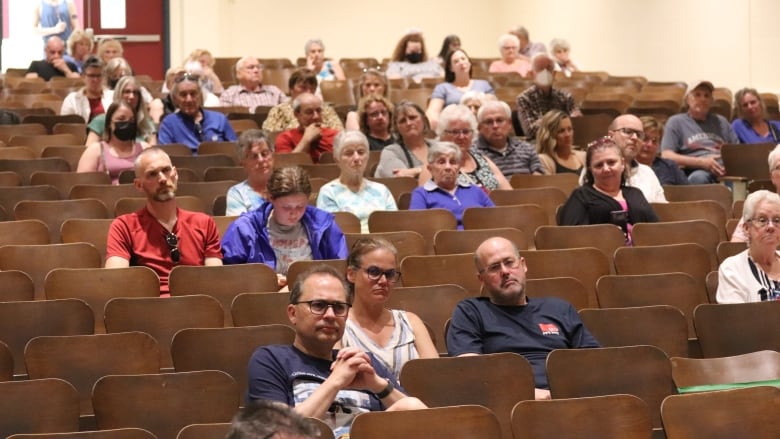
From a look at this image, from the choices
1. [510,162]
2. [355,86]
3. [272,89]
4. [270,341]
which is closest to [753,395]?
[270,341]

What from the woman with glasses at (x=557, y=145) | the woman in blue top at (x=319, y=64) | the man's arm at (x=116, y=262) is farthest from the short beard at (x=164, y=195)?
the woman in blue top at (x=319, y=64)

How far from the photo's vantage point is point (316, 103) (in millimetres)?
7582

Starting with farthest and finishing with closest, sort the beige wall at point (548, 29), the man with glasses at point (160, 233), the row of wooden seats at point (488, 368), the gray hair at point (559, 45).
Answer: the gray hair at point (559, 45), the beige wall at point (548, 29), the man with glasses at point (160, 233), the row of wooden seats at point (488, 368)

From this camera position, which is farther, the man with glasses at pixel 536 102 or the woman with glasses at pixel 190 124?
the man with glasses at pixel 536 102

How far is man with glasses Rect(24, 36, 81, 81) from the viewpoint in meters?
11.5

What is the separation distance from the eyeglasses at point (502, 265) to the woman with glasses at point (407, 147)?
2.47 m

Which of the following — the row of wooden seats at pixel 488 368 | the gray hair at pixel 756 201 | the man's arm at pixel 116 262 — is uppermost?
the gray hair at pixel 756 201

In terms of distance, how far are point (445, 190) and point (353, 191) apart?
0.43 m

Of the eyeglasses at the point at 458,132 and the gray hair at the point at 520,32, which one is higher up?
the gray hair at the point at 520,32

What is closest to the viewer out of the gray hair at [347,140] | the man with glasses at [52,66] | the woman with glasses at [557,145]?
the gray hair at [347,140]

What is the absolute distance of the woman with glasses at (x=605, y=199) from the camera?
5.82m

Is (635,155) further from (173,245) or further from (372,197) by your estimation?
(173,245)

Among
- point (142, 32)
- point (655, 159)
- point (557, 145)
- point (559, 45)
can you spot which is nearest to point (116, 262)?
point (557, 145)

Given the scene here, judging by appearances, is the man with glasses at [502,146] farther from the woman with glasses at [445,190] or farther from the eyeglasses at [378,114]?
the woman with glasses at [445,190]
